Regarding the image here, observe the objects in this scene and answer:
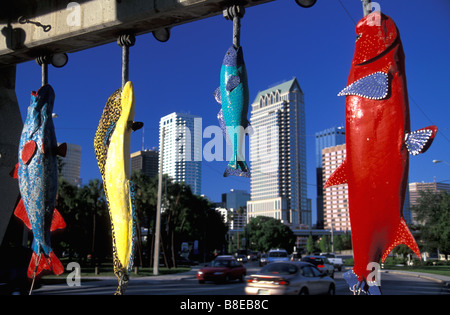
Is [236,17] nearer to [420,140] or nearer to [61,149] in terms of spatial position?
[420,140]

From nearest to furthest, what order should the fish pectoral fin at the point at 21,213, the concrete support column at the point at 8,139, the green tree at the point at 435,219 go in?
the fish pectoral fin at the point at 21,213
the concrete support column at the point at 8,139
the green tree at the point at 435,219

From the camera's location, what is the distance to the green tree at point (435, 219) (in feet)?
106

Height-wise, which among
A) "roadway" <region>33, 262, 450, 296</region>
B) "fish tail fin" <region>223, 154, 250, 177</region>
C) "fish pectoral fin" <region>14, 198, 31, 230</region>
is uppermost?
"fish tail fin" <region>223, 154, 250, 177</region>

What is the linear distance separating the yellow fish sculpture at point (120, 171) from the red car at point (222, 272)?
44.8ft

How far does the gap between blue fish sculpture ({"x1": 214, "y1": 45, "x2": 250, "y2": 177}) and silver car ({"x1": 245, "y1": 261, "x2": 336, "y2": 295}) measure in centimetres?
565

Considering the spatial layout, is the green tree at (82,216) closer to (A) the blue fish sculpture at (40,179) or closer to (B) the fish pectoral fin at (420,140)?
(A) the blue fish sculpture at (40,179)

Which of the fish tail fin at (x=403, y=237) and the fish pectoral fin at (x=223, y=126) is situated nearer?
the fish tail fin at (x=403, y=237)

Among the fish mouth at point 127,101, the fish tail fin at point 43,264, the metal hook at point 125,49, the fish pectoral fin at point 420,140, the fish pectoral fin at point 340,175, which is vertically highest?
the metal hook at point 125,49

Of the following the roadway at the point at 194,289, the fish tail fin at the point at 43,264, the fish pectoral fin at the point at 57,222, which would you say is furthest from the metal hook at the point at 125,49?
the roadway at the point at 194,289

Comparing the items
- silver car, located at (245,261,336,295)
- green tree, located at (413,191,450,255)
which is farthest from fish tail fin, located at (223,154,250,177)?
green tree, located at (413,191,450,255)

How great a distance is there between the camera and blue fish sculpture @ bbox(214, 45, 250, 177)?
4.03 m

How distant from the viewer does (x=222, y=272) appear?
57.5 feet

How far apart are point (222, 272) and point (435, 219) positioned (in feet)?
82.0

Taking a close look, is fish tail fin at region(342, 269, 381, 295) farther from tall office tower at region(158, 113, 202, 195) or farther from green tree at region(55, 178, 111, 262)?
green tree at region(55, 178, 111, 262)
